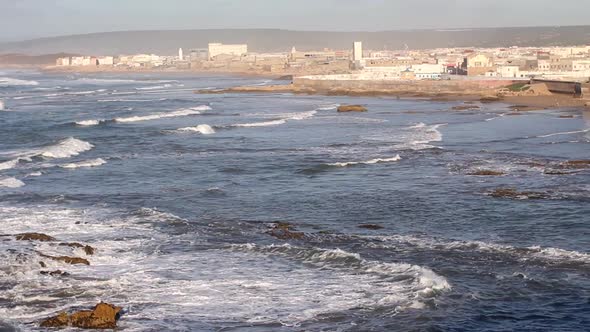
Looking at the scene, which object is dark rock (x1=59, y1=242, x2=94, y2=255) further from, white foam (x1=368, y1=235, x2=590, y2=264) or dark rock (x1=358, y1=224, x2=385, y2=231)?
dark rock (x1=358, y1=224, x2=385, y2=231)

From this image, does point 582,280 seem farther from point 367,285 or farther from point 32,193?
point 32,193

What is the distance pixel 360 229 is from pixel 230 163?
11.2 meters

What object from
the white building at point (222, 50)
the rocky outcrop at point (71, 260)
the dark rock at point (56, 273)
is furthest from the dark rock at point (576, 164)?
the white building at point (222, 50)

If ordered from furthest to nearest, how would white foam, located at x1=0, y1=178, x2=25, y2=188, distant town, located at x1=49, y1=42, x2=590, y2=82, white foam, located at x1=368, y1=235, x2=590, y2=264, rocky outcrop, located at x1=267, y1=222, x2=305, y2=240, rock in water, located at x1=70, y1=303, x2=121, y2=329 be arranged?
distant town, located at x1=49, y1=42, x2=590, y2=82, white foam, located at x1=0, y1=178, x2=25, y2=188, rocky outcrop, located at x1=267, y1=222, x2=305, y2=240, white foam, located at x1=368, y1=235, x2=590, y2=264, rock in water, located at x1=70, y1=303, x2=121, y2=329

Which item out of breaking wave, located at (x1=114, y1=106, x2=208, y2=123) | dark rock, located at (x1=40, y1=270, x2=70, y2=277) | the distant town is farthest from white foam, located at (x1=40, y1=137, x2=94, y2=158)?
the distant town

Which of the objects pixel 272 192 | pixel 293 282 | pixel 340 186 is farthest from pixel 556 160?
pixel 293 282

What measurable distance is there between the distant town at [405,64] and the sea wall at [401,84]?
310 centimetres

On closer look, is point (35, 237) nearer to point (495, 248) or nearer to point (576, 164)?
point (495, 248)

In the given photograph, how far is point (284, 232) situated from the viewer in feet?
57.8

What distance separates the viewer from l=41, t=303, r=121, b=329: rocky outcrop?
38.7 ft

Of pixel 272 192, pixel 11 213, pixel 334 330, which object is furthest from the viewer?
pixel 272 192

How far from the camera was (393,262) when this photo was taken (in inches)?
594

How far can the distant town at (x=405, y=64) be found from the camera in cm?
6906

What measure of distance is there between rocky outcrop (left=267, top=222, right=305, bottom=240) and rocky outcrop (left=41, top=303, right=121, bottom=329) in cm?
566
